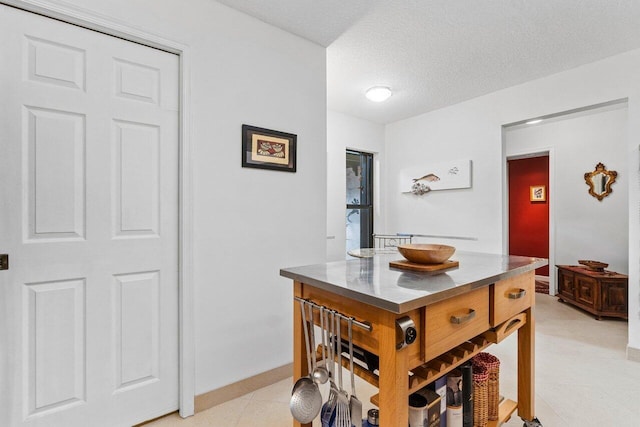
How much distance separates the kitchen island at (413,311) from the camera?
933mm

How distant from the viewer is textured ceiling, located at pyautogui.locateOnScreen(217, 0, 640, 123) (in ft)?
6.69

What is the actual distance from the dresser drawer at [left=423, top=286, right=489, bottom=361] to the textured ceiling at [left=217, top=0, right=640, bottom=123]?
1.88 meters

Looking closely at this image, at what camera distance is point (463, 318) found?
112 cm

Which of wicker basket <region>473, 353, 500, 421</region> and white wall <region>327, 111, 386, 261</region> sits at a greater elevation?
white wall <region>327, 111, 386, 261</region>

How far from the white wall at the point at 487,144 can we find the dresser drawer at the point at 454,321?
2.38 meters

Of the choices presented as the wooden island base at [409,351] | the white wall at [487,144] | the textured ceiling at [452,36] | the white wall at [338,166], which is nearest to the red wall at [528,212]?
the white wall at [487,144]

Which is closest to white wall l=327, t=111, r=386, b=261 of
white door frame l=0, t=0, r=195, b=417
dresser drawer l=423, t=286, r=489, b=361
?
white door frame l=0, t=0, r=195, b=417

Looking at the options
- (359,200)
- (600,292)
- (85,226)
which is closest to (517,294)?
(85,226)

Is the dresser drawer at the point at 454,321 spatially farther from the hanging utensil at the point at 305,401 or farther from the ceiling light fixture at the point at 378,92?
the ceiling light fixture at the point at 378,92

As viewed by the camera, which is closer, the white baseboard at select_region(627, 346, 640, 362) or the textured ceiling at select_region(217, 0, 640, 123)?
the textured ceiling at select_region(217, 0, 640, 123)

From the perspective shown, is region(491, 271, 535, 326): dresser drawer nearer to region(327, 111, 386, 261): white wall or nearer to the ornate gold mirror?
region(327, 111, 386, 261): white wall

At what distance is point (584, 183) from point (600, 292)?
5.59ft

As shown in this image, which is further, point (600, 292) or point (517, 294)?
point (600, 292)

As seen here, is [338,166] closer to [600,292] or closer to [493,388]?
[493,388]
